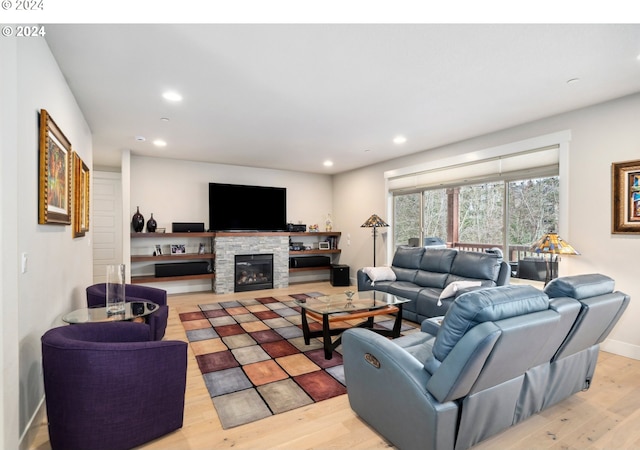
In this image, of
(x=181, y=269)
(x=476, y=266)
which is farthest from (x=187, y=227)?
(x=476, y=266)

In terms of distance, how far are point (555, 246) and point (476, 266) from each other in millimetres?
940

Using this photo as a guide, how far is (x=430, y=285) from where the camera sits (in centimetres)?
454

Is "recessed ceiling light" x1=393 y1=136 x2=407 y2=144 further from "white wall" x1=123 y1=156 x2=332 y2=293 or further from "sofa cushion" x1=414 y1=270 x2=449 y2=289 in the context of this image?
"white wall" x1=123 y1=156 x2=332 y2=293

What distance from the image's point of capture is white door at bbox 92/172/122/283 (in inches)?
255

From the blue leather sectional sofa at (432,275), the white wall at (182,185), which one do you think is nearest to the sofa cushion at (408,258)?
the blue leather sectional sofa at (432,275)

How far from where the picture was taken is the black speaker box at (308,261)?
7117 mm

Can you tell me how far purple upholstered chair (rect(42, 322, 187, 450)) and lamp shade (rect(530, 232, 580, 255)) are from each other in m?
3.55

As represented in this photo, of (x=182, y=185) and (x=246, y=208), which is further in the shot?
(x=246, y=208)

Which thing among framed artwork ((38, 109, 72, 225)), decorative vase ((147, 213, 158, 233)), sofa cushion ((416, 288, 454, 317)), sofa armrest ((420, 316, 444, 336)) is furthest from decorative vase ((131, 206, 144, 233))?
sofa armrest ((420, 316, 444, 336))

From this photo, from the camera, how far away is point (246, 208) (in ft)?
21.9

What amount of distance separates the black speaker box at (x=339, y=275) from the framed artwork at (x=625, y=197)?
4.54 m

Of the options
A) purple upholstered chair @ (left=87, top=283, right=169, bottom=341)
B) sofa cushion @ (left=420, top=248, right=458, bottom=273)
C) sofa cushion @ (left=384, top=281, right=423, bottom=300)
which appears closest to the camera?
purple upholstered chair @ (left=87, top=283, right=169, bottom=341)

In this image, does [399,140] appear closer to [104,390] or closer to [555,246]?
[555,246]

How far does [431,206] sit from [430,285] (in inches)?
64.4
